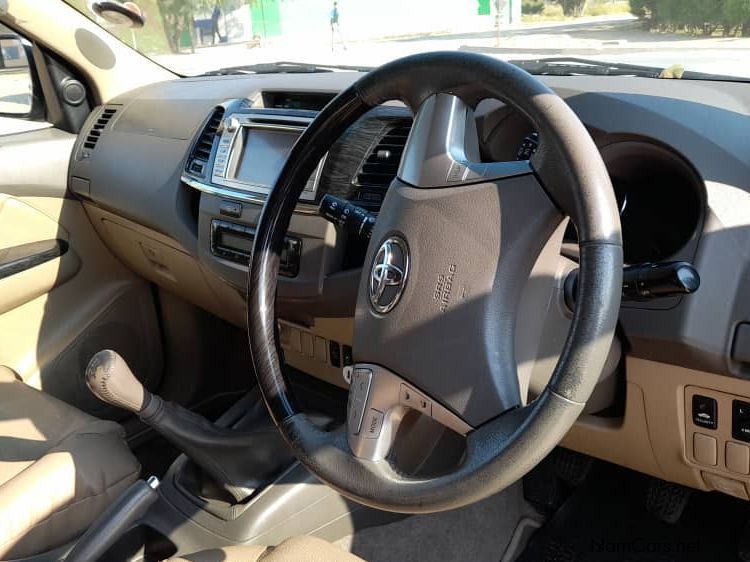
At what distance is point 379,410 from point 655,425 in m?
0.53

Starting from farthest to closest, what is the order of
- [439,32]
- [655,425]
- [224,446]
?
[439,32] → [224,446] → [655,425]

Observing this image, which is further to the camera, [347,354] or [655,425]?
[347,354]

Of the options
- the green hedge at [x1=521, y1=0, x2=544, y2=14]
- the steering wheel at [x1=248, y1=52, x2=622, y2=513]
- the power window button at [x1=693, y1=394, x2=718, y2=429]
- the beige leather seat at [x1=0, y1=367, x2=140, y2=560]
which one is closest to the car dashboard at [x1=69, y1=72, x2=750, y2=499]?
the power window button at [x1=693, y1=394, x2=718, y2=429]

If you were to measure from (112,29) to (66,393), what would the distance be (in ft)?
3.61

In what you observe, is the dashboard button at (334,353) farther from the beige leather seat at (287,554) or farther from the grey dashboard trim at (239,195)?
the beige leather seat at (287,554)

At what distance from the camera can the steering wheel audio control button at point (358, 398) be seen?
1.01 m

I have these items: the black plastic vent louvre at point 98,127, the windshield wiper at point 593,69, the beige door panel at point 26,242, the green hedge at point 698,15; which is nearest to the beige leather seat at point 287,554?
the windshield wiper at point 593,69

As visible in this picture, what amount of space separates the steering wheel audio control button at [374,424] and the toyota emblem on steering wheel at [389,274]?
13 cm

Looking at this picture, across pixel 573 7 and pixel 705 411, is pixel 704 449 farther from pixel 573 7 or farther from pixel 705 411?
pixel 573 7

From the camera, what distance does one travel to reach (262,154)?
1.73m

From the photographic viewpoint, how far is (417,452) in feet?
3.75

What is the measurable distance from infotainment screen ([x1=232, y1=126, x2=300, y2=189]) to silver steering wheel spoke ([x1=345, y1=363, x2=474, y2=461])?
0.75 m

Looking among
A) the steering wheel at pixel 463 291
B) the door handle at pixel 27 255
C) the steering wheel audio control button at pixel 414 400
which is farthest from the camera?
the door handle at pixel 27 255

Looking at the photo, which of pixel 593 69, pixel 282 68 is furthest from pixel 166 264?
pixel 593 69
